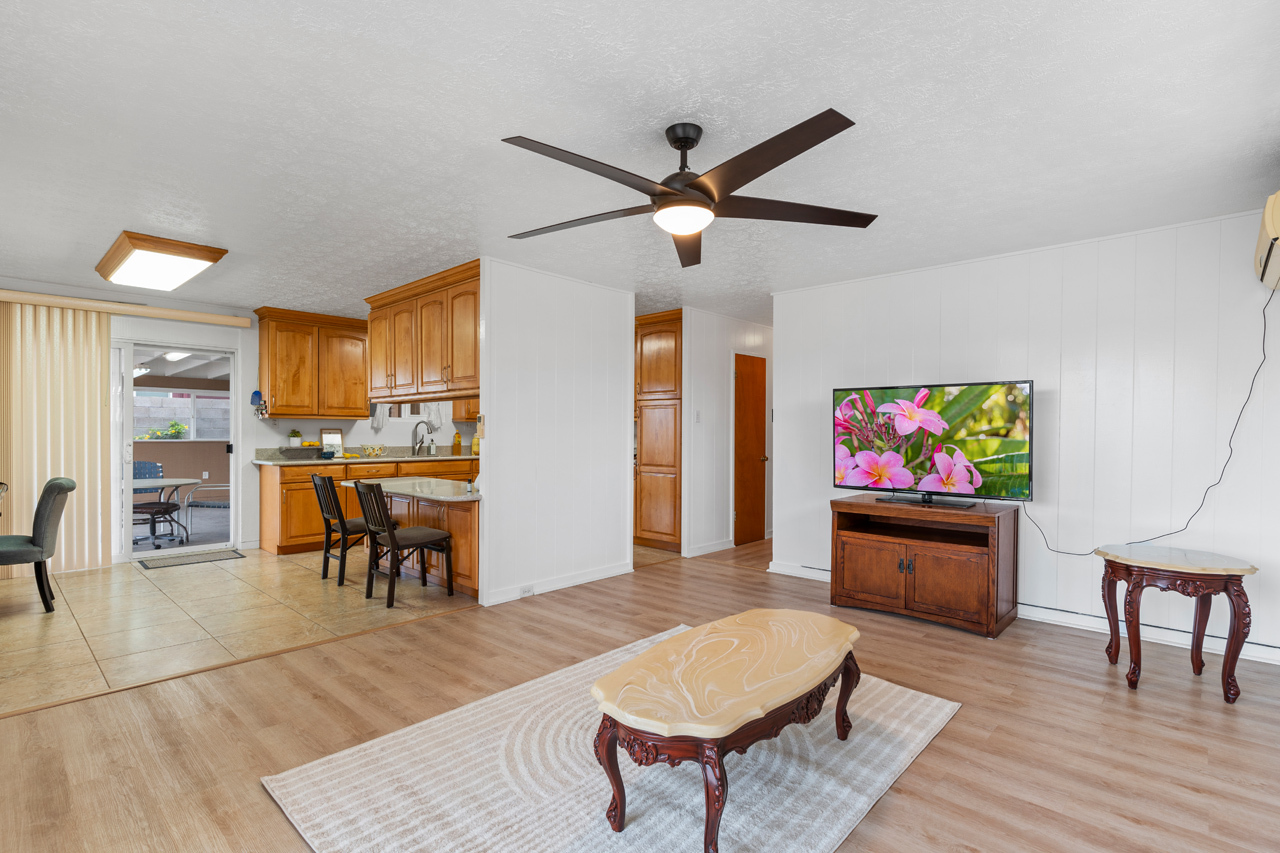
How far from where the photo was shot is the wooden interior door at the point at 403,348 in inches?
197

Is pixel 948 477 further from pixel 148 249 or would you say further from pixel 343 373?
pixel 343 373

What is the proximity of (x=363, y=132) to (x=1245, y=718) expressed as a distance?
4.38 meters

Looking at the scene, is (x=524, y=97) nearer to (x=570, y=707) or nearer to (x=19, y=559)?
(x=570, y=707)

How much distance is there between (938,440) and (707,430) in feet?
8.11

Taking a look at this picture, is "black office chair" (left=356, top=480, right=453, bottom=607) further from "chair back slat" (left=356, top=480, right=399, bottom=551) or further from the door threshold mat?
the door threshold mat

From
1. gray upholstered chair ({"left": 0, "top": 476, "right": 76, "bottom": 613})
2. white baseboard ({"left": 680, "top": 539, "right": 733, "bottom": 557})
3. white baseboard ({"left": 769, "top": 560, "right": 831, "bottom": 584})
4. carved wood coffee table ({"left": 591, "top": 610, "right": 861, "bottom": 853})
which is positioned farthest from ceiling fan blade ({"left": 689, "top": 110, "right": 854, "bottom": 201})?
gray upholstered chair ({"left": 0, "top": 476, "right": 76, "bottom": 613})

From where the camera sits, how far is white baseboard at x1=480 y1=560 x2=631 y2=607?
4.32 m

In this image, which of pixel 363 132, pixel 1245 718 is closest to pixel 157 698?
pixel 363 132

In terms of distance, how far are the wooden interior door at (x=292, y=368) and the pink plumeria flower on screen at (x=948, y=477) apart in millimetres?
5828

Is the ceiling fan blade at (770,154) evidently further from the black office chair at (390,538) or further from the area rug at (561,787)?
the black office chair at (390,538)

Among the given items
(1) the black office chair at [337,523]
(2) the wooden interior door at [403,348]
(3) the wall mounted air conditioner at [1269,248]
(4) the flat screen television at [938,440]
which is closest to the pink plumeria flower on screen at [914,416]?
(4) the flat screen television at [938,440]

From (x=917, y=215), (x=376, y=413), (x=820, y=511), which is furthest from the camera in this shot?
(x=376, y=413)

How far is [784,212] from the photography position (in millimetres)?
2414

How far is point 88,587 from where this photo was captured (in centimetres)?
470
